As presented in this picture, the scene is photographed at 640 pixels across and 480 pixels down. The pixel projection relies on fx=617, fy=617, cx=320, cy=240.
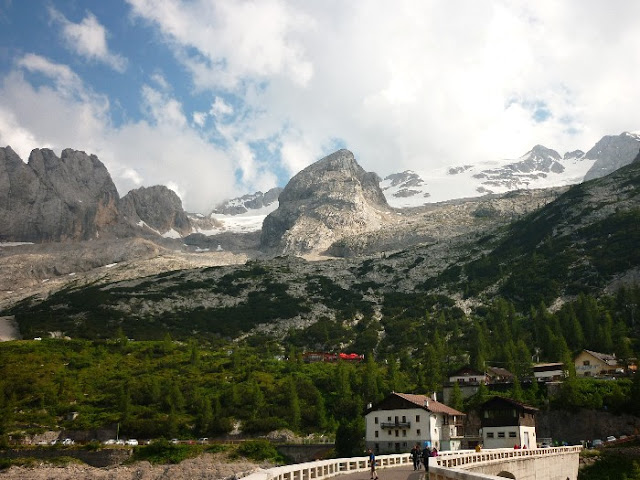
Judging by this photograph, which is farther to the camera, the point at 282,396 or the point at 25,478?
the point at 282,396

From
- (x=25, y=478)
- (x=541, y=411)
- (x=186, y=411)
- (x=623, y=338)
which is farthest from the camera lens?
(x=623, y=338)

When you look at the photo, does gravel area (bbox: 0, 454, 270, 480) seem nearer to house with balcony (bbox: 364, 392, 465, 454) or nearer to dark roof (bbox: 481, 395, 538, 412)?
house with balcony (bbox: 364, 392, 465, 454)

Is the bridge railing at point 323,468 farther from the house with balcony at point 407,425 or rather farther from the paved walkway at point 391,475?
the house with balcony at point 407,425

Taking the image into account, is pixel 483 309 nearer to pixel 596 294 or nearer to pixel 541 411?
pixel 596 294

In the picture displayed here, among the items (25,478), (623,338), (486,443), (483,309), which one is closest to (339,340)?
(483,309)

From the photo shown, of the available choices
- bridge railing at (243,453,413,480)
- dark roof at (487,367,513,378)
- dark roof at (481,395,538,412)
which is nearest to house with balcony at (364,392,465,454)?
dark roof at (481,395,538,412)

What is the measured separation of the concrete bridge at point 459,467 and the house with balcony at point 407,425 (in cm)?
1772

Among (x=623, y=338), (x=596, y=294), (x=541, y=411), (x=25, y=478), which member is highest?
(x=596, y=294)

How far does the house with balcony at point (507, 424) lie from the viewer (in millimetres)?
81312

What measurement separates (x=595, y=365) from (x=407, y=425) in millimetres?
52078

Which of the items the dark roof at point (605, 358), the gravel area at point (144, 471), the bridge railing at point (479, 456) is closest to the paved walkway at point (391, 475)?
the bridge railing at point (479, 456)

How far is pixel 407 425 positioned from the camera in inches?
3145

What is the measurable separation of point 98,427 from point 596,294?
437 feet

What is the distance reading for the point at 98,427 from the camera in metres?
102
